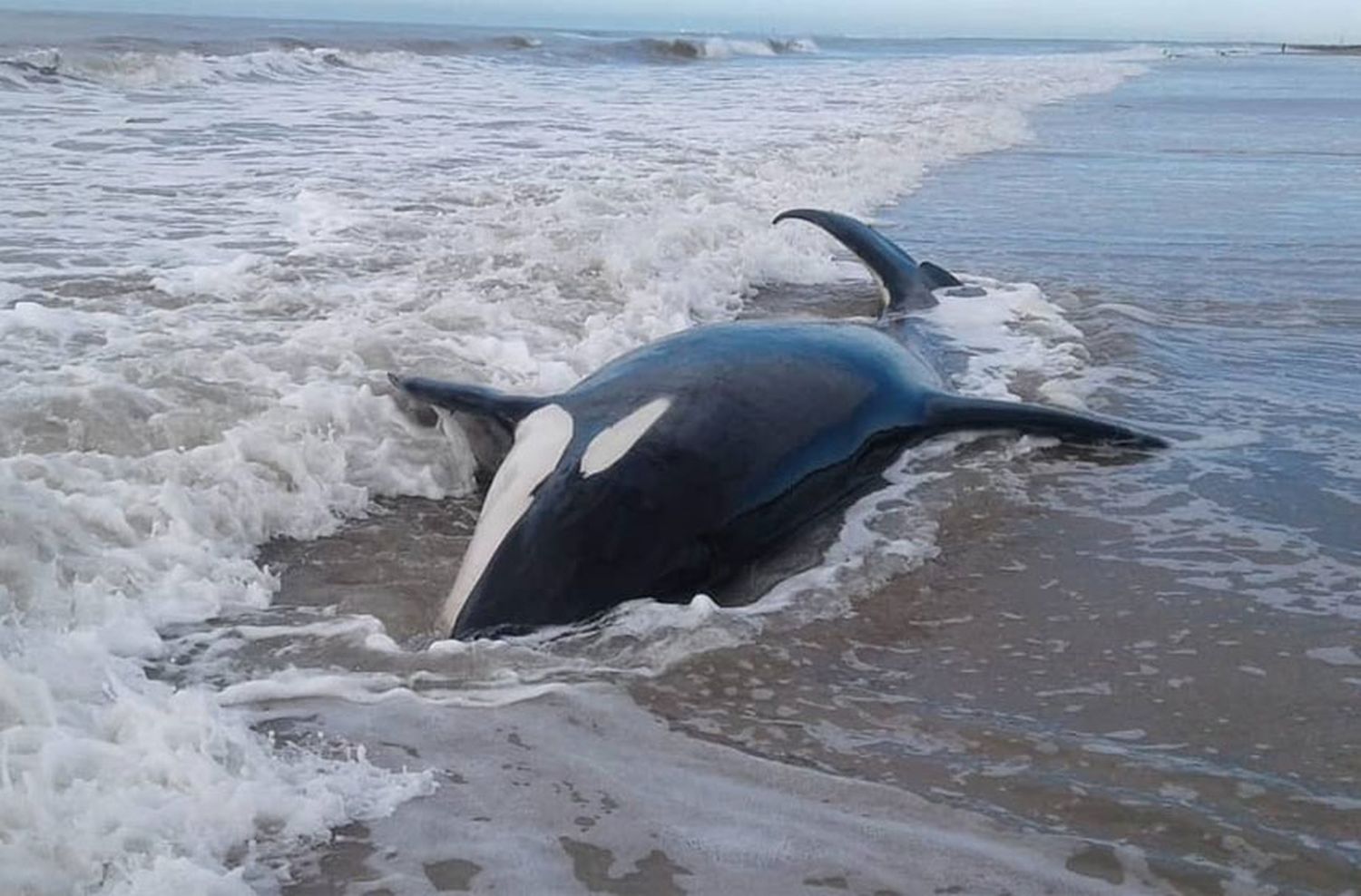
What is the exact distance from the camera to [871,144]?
1977 cm

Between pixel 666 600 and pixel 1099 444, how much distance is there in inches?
109

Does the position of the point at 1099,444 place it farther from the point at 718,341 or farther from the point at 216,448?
the point at 216,448

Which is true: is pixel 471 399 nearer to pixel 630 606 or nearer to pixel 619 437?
pixel 619 437

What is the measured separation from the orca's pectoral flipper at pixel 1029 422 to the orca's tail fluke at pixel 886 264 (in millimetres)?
3139

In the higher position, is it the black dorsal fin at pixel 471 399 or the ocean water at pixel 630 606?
the black dorsal fin at pixel 471 399

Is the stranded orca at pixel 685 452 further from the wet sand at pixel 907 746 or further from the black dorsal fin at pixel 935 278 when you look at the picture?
the black dorsal fin at pixel 935 278

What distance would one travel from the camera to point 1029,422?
260 inches

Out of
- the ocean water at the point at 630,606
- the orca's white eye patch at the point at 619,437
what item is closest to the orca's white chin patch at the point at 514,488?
the orca's white eye patch at the point at 619,437

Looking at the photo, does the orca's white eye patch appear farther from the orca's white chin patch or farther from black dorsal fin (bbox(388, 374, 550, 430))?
black dorsal fin (bbox(388, 374, 550, 430))

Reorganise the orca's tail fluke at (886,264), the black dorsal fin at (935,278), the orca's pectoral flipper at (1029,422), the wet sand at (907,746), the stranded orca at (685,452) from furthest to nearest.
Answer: the black dorsal fin at (935,278)
the orca's tail fluke at (886,264)
the orca's pectoral flipper at (1029,422)
the stranded orca at (685,452)
the wet sand at (907,746)

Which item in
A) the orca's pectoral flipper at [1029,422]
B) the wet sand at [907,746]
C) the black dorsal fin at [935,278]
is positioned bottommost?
the wet sand at [907,746]

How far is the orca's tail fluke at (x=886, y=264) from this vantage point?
387 inches

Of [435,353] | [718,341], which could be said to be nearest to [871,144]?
[435,353]

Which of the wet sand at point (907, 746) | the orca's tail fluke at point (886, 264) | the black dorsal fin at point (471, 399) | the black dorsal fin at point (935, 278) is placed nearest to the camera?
the wet sand at point (907, 746)
